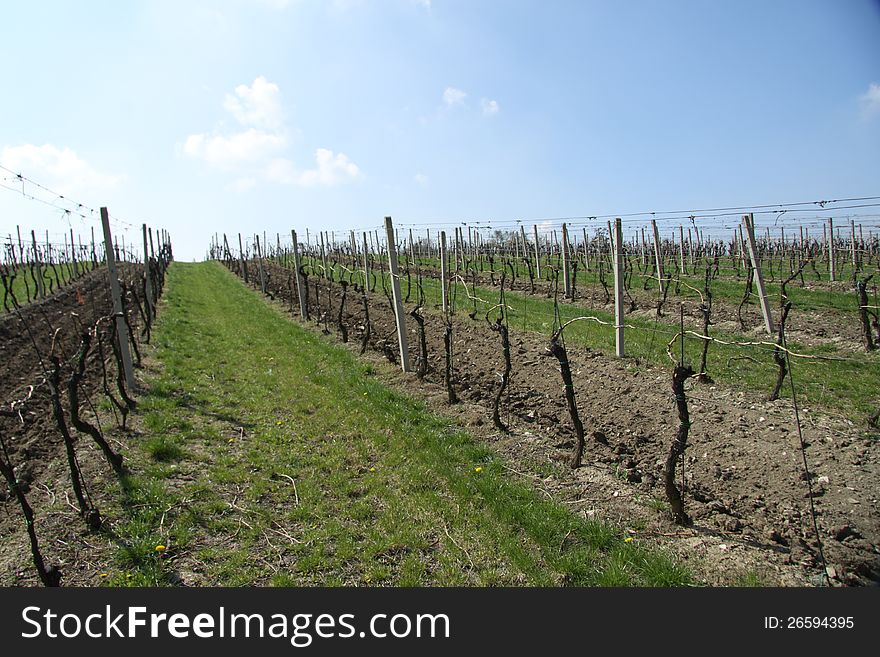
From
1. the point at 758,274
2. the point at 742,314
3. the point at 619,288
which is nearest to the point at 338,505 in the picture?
the point at 619,288

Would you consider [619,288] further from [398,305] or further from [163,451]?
[163,451]

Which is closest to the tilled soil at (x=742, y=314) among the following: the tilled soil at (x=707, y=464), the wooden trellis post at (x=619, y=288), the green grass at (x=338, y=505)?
the wooden trellis post at (x=619, y=288)

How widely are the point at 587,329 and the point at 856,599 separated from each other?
7431 mm

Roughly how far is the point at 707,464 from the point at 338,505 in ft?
10.8

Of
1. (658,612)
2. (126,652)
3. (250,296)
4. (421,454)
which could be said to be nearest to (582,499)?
(658,612)

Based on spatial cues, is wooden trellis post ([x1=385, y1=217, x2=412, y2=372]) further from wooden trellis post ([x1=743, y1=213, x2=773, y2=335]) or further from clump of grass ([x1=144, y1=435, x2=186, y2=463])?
wooden trellis post ([x1=743, y1=213, x2=773, y2=335])

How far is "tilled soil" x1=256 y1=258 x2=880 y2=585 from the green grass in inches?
13.6

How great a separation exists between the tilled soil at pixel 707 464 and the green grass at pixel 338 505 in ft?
1.14

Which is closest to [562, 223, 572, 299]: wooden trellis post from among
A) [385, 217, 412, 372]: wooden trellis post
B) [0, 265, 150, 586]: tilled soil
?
[385, 217, 412, 372]: wooden trellis post

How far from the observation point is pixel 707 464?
4523mm

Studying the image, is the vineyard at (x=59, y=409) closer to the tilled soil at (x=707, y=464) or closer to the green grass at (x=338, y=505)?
the green grass at (x=338, y=505)

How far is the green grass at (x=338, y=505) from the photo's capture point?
133 inches

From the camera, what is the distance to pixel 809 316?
417 inches

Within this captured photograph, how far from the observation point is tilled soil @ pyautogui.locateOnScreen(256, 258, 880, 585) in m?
3.31
